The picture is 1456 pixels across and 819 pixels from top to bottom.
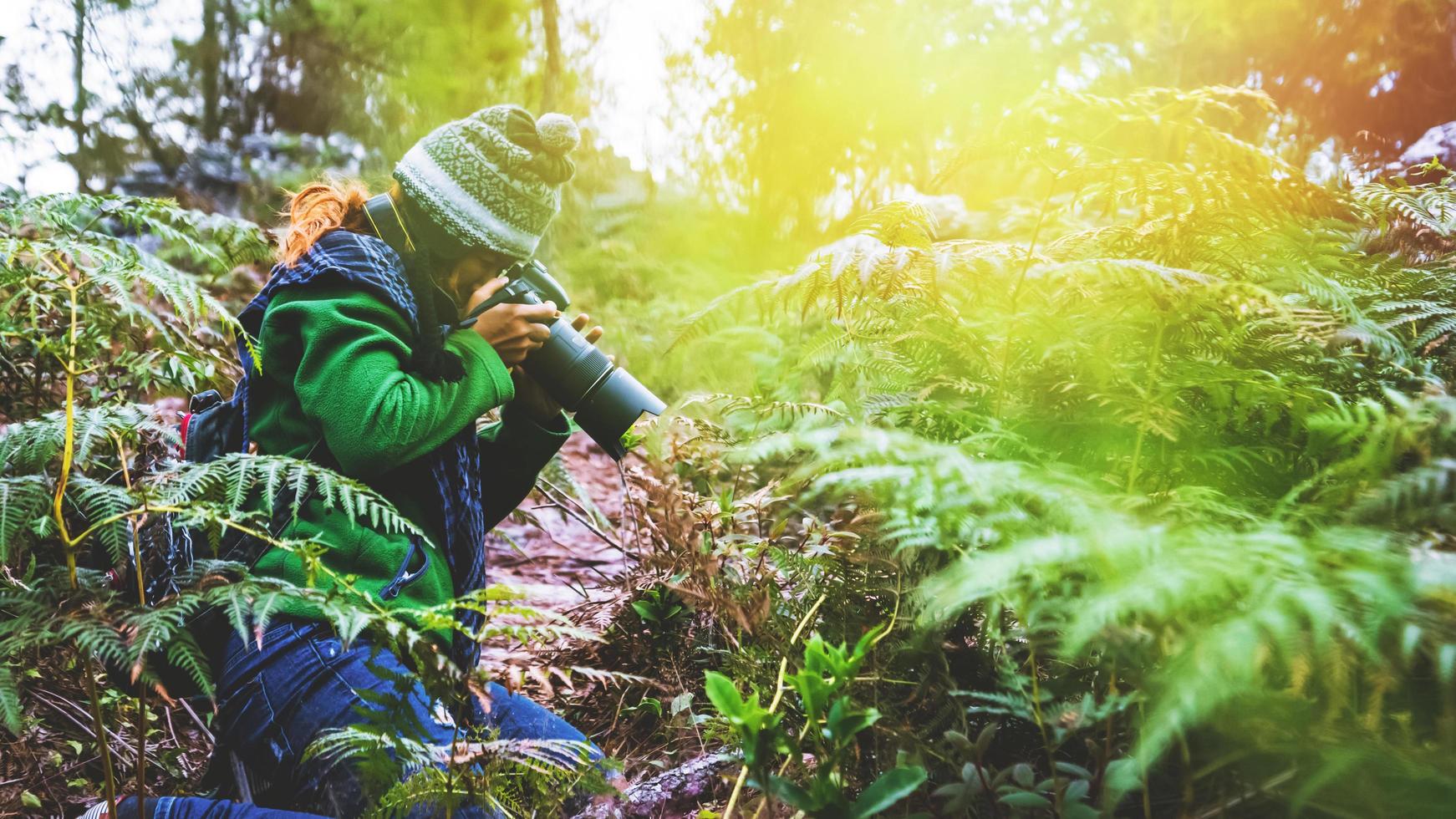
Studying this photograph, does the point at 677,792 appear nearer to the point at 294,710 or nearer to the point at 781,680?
the point at 781,680

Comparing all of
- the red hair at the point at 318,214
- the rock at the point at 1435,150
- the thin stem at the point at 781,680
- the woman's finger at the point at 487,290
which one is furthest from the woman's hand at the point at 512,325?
the rock at the point at 1435,150

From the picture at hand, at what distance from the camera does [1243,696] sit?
0.88m

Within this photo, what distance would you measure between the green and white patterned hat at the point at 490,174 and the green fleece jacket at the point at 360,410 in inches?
12.3

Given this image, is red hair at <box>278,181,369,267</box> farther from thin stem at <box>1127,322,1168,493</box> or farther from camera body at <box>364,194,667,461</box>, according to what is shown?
thin stem at <box>1127,322,1168,493</box>

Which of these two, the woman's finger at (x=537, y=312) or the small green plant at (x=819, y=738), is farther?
the woman's finger at (x=537, y=312)

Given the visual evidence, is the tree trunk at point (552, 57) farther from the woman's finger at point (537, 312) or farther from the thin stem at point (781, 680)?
the thin stem at point (781, 680)

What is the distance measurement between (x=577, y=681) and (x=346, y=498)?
1.26 m

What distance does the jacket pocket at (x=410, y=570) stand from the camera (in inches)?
61.3

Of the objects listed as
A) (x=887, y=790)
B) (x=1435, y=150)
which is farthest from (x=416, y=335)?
(x=1435, y=150)

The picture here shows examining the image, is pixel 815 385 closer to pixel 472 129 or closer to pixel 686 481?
pixel 686 481

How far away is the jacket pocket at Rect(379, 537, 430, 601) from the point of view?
61.3 inches

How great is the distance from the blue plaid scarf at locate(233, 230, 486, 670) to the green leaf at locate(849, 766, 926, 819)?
1.00 m

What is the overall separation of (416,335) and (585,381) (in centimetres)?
41

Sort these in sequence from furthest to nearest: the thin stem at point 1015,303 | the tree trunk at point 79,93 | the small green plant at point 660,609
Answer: the tree trunk at point 79,93
the small green plant at point 660,609
the thin stem at point 1015,303
